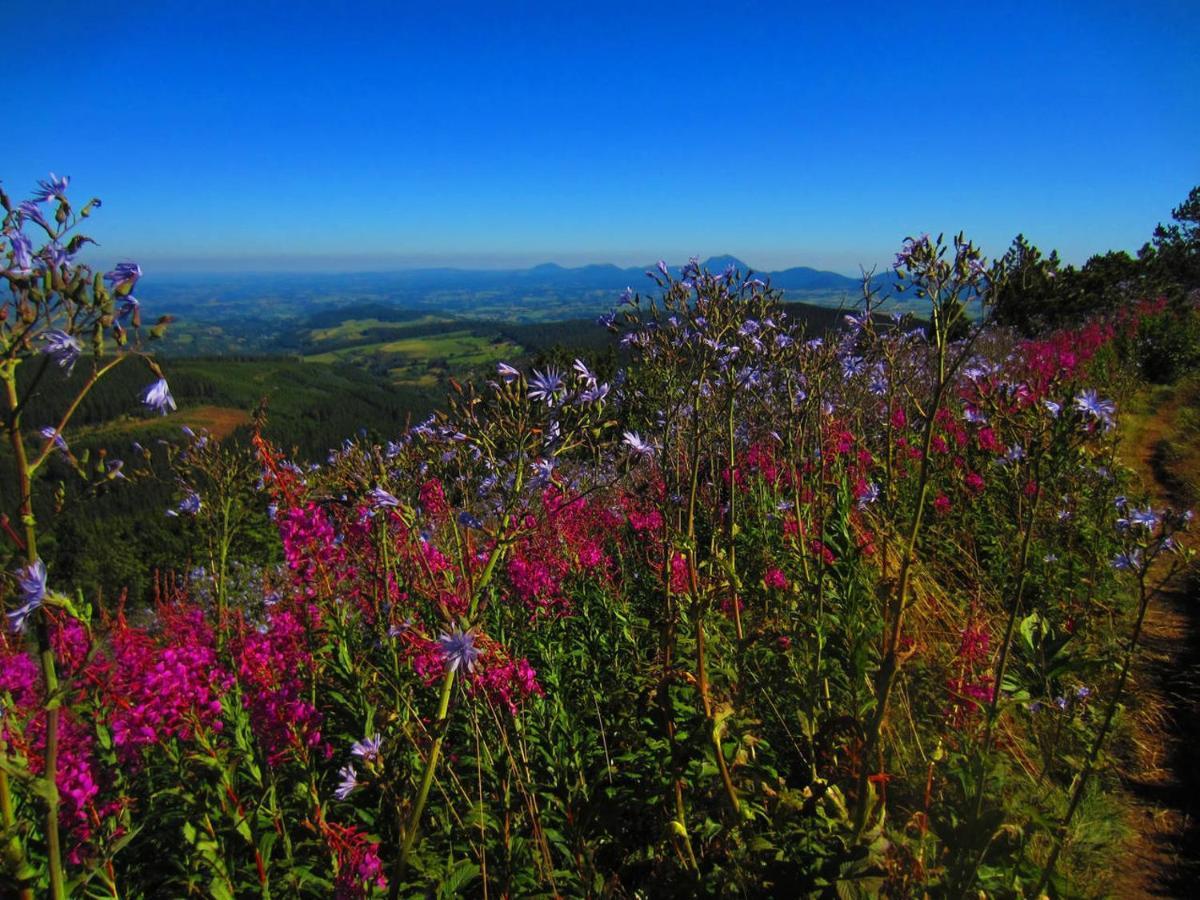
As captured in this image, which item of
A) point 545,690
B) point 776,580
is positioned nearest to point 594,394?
point 545,690

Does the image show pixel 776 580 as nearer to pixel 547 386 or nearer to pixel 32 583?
pixel 547 386

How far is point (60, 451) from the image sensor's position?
1.88 meters

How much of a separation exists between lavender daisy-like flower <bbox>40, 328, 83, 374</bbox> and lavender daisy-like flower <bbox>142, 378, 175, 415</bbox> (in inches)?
11.8

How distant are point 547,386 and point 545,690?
6.51 feet

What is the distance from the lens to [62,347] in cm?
177

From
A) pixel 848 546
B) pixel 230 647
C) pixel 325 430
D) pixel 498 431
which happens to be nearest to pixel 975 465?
pixel 848 546

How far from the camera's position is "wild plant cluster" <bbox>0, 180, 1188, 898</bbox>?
2.01m

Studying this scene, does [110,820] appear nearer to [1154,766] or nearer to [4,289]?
[4,289]

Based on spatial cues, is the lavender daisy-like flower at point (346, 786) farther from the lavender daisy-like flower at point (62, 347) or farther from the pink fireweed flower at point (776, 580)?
the pink fireweed flower at point (776, 580)

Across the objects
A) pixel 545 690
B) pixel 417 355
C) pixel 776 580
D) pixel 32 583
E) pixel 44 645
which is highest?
pixel 32 583

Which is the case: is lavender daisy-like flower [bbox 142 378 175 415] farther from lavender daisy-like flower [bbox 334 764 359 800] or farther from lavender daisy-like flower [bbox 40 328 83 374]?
lavender daisy-like flower [bbox 334 764 359 800]

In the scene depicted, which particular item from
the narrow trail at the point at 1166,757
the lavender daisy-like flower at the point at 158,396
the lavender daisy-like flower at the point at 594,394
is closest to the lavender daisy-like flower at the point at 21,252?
the lavender daisy-like flower at the point at 158,396

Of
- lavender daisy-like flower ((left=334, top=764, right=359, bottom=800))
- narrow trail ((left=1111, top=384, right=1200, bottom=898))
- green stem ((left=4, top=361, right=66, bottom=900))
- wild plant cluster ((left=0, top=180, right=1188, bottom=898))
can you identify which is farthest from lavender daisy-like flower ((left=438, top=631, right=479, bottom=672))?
narrow trail ((left=1111, top=384, right=1200, bottom=898))

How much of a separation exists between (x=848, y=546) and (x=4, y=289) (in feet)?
11.3
